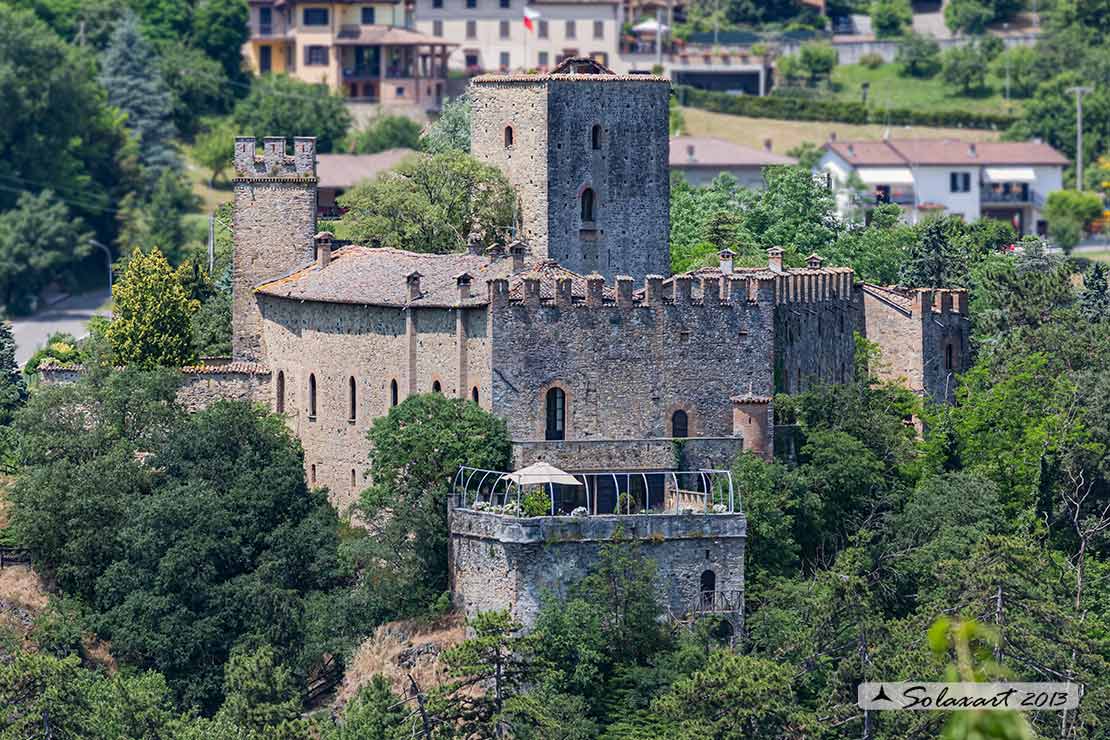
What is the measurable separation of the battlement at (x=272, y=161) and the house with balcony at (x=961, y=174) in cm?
5535

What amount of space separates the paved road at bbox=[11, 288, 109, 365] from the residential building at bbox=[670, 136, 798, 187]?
27.4 metres

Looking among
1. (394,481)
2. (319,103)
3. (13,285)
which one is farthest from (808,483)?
(319,103)

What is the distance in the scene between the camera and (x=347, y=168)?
129875mm

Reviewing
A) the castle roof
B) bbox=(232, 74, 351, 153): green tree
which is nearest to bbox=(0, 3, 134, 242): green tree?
bbox=(232, 74, 351, 153): green tree

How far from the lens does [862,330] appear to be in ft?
283

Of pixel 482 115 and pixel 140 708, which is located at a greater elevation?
pixel 482 115

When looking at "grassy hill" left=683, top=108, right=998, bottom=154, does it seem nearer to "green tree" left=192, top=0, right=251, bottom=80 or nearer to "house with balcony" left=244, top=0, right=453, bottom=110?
"house with balcony" left=244, top=0, right=453, bottom=110

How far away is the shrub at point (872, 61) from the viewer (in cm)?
16588

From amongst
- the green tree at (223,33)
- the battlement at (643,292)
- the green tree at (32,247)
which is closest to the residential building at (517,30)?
the green tree at (223,33)

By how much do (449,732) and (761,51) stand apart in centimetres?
9574

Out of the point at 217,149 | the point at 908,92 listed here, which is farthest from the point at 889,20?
the point at 217,149

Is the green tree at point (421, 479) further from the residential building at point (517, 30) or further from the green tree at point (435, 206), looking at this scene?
the residential building at point (517, 30)

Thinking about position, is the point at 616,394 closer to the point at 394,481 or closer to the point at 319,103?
the point at 394,481

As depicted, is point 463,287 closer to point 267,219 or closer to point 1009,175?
point 267,219
